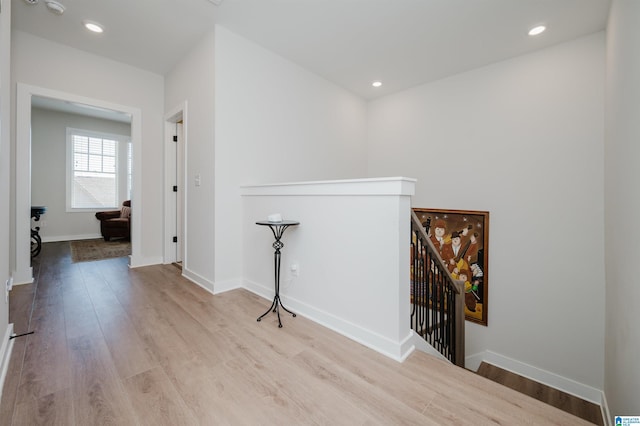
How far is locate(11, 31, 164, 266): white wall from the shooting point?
116 inches

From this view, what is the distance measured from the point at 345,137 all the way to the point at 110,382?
3.99 meters

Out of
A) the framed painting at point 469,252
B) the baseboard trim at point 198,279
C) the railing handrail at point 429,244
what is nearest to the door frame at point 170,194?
the baseboard trim at point 198,279

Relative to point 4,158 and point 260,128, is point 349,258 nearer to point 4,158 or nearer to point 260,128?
point 260,128

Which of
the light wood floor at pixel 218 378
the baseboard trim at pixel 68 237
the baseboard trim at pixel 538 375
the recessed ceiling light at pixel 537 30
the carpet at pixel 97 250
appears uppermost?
the recessed ceiling light at pixel 537 30

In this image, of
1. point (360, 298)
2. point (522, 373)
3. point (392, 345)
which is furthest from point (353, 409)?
point (522, 373)

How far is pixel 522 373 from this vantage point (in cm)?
314

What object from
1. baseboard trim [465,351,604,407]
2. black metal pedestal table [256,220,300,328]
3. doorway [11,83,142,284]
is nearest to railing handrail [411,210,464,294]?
black metal pedestal table [256,220,300,328]

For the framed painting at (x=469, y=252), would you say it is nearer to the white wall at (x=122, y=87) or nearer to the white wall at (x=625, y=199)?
the white wall at (x=625, y=199)

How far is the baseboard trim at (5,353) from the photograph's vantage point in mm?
1373

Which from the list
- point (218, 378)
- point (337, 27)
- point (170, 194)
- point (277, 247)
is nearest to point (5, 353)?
point (218, 378)

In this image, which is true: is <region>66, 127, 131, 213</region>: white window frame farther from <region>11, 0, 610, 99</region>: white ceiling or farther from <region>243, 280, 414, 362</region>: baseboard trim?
<region>243, 280, 414, 362</region>: baseboard trim

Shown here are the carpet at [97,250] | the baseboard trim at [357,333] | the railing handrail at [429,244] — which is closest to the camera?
the baseboard trim at [357,333]

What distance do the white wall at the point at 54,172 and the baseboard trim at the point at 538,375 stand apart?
8.02m

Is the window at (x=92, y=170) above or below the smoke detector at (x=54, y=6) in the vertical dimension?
below
